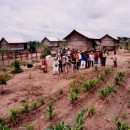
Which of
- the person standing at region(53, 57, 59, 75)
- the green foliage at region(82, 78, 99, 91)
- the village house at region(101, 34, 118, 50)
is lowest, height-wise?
the green foliage at region(82, 78, 99, 91)

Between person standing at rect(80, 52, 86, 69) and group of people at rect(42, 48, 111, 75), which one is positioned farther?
person standing at rect(80, 52, 86, 69)

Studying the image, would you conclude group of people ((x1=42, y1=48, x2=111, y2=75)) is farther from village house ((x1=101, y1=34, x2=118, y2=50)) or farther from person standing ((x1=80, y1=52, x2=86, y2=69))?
village house ((x1=101, y1=34, x2=118, y2=50))

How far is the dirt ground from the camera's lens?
10578 millimetres

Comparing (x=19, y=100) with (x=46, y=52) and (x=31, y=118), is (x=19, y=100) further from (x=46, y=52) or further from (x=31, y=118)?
(x=46, y=52)

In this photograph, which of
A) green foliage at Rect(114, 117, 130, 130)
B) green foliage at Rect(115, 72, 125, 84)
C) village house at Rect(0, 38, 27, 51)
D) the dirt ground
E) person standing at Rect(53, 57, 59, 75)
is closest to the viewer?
green foliage at Rect(114, 117, 130, 130)

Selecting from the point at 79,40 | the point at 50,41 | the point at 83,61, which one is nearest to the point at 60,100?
the point at 83,61

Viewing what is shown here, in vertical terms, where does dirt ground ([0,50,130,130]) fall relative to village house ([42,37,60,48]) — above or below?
below

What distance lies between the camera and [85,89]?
48.5 ft

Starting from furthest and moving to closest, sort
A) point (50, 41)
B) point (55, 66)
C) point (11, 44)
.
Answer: point (50, 41) → point (11, 44) → point (55, 66)

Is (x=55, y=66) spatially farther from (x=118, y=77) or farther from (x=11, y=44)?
(x=11, y=44)

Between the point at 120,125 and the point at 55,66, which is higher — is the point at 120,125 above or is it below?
below

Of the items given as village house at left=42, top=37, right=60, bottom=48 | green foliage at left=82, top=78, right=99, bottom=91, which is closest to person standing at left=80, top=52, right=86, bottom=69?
green foliage at left=82, top=78, right=99, bottom=91

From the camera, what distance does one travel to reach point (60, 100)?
13.3 metres

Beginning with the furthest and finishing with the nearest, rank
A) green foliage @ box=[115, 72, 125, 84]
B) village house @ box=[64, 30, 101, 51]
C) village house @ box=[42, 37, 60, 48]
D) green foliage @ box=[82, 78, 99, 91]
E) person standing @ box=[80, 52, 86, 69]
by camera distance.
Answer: village house @ box=[42, 37, 60, 48] < village house @ box=[64, 30, 101, 51] < person standing @ box=[80, 52, 86, 69] < green foliage @ box=[115, 72, 125, 84] < green foliage @ box=[82, 78, 99, 91]
